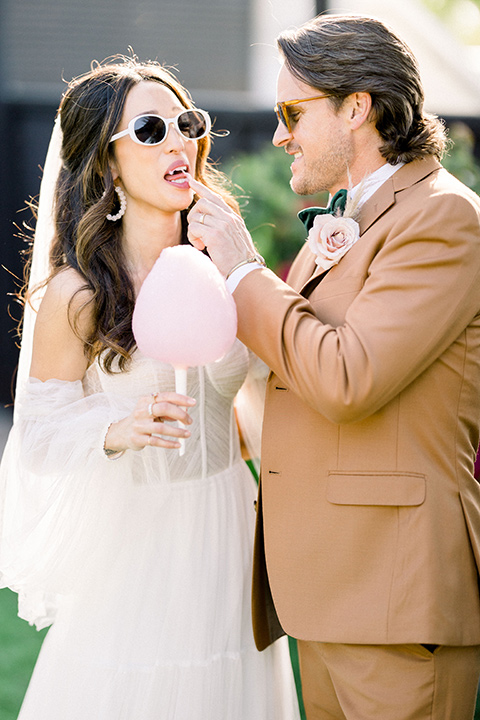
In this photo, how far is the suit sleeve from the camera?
6.56 feet

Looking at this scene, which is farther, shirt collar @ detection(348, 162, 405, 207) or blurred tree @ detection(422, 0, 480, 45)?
blurred tree @ detection(422, 0, 480, 45)

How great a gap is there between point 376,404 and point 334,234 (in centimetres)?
58

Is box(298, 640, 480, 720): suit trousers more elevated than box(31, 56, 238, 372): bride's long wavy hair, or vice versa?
box(31, 56, 238, 372): bride's long wavy hair

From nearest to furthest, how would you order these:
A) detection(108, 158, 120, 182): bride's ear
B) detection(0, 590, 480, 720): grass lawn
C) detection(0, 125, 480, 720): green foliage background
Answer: detection(108, 158, 120, 182): bride's ear < detection(0, 590, 480, 720): grass lawn < detection(0, 125, 480, 720): green foliage background

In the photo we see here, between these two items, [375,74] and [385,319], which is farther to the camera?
[375,74]

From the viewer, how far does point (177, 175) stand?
2719 mm

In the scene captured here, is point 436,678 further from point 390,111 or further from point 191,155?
point 191,155

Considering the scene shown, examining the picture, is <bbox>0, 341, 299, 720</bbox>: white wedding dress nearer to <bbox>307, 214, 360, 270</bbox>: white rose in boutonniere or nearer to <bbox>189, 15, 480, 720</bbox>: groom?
<bbox>189, 15, 480, 720</bbox>: groom

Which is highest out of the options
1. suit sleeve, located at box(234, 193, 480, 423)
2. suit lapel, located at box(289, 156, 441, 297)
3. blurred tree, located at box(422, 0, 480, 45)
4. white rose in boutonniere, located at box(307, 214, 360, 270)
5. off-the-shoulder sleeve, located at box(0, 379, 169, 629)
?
blurred tree, located at box(422, 0, 480, 45)

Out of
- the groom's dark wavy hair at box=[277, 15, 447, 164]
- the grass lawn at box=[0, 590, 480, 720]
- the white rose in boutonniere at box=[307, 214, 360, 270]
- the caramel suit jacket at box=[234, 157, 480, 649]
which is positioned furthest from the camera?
the grass lawn at box=[0, 590, 480, 720]

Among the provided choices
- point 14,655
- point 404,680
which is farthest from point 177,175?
point 14,655

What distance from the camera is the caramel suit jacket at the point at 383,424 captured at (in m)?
2.03

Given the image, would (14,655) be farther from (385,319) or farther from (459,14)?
(459,14)

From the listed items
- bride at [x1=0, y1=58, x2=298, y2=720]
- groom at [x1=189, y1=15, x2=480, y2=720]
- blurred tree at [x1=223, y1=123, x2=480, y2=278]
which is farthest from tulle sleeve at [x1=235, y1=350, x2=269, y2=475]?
blurred tree at [x1=223, y1=123, x2=480, y2=278]
